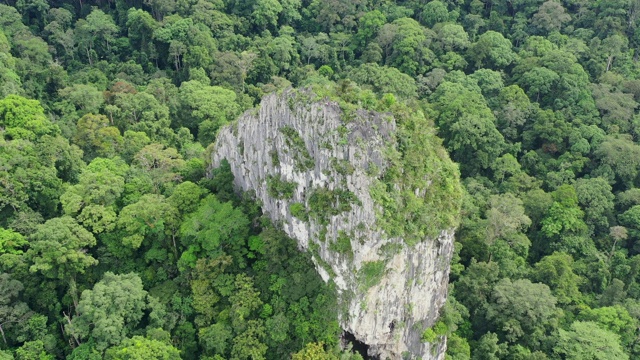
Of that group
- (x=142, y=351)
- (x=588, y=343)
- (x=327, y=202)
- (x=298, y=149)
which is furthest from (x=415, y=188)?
(x=142, y=351)

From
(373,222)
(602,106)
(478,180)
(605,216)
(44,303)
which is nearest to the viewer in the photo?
(373,222)

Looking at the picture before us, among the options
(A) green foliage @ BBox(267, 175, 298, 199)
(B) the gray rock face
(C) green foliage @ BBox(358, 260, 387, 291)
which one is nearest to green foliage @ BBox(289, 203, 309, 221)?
(B) the gray rock face

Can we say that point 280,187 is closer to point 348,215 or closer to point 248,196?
point 248,196

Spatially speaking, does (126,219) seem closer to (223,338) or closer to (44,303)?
(44,303)

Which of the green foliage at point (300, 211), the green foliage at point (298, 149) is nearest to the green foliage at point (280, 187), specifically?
the green foliage at point (300, 211)

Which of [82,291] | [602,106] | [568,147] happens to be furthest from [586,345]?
[82,291]
